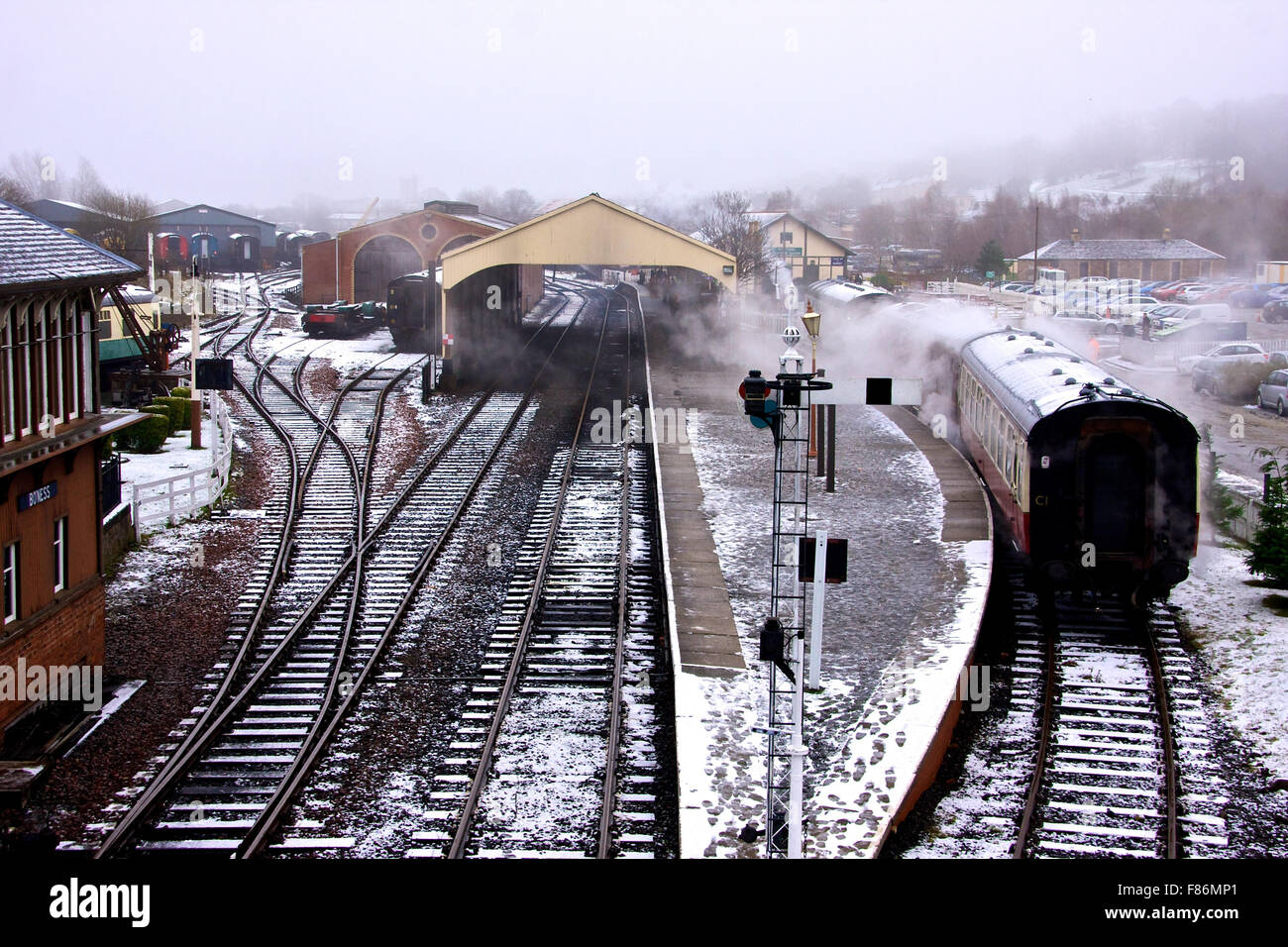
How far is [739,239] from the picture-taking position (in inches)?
2339

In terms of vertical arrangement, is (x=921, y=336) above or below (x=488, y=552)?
above

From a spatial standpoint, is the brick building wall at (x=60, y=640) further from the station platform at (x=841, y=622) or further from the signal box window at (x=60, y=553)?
the station platform at (x=841, y=622)

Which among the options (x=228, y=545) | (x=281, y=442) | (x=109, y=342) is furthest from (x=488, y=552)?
(x=109, y=342)

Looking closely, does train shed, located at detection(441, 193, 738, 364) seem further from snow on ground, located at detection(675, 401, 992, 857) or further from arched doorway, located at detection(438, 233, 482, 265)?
arched doorway, located at detection(438, 233, 482, 265)

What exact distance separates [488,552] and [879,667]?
7.41 meters

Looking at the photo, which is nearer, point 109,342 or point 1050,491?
point 1050,491

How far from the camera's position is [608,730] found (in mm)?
12297

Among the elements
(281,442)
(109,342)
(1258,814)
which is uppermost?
(109,342)

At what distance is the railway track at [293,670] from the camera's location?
10.3 meters

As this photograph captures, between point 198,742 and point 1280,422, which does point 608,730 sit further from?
point 1280,422

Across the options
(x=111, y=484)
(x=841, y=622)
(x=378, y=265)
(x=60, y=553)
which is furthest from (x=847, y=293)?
(x=60, y=553)

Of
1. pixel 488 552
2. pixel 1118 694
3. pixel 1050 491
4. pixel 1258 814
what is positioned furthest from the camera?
pixel 488 552

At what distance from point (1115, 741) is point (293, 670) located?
9103mm

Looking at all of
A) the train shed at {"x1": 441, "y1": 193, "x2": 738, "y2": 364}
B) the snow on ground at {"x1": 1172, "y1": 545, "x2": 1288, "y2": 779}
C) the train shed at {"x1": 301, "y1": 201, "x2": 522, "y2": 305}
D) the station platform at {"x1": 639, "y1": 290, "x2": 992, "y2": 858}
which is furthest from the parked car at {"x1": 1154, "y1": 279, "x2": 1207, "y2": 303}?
the snow on ground at {"x1": 1172, "y1": 545, "x2": 1288, "y2": 779}
